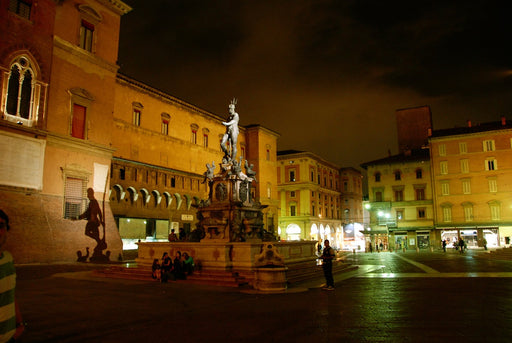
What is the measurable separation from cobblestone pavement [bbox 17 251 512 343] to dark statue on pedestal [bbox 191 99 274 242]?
3.80 meters

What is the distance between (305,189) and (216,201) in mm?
47035

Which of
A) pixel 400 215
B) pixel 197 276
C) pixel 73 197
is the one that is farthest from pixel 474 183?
pixel 197 276

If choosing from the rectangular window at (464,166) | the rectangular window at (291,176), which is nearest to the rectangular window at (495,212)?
the rectangular window at (464,166)

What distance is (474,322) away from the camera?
7574mm

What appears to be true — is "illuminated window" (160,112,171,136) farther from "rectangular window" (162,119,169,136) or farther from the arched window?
the arched window

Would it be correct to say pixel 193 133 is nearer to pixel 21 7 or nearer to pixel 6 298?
pixel 21 7

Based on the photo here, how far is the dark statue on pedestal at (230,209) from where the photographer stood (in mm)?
17031

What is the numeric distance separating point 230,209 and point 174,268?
3683mm

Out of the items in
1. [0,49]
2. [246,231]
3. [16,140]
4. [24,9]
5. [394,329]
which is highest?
[24,9]

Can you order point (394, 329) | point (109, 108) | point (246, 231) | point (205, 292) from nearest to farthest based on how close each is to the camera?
1. point (394, 329)
2. point (205, 292)
3. point (246, 231)
4. point (109, 108)

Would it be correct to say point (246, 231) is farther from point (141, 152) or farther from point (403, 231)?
point (403, 231)

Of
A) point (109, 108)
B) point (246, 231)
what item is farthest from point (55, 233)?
point (246, 231)

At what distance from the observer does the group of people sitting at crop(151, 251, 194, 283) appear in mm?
14562

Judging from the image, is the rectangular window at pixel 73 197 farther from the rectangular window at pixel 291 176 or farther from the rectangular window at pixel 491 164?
the rectangular window at pixel 491 164
